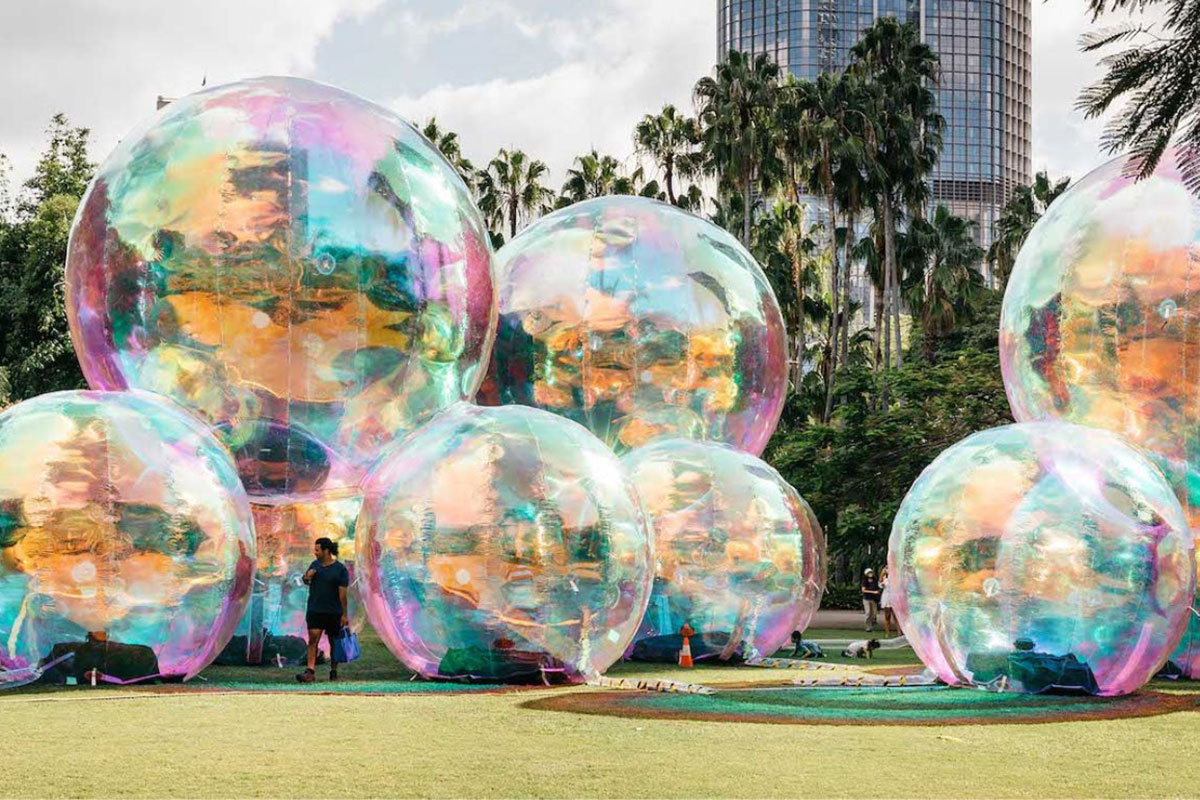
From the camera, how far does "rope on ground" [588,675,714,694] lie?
12.7 metres

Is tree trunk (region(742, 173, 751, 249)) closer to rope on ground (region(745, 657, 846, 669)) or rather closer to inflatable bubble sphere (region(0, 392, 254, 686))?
rope on ground (region(745, 657, 846, 669))

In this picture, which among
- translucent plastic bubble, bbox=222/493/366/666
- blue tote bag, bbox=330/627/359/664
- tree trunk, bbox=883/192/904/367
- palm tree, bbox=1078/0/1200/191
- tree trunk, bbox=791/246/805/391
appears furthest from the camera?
tree trunk, bbox=791/246/805/391

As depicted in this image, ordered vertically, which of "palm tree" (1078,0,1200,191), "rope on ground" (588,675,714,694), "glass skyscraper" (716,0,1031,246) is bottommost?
"rope on ground" (588,675,714,694)

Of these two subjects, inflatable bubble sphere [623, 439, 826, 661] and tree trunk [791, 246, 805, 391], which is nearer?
inflatable bubble sphere [623, 439, 826, 661]

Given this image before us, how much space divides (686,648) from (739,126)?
32112 millimetres

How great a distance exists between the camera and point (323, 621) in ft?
44.1

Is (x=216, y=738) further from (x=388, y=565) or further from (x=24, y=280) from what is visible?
(x=24, y=280)

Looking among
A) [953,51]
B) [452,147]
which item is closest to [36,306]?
[452,147]

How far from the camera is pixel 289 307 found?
13547 mm

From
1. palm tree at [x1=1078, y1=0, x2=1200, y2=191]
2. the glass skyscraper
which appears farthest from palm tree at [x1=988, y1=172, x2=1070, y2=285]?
the glass skyscraper

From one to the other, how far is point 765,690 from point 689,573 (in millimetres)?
2481

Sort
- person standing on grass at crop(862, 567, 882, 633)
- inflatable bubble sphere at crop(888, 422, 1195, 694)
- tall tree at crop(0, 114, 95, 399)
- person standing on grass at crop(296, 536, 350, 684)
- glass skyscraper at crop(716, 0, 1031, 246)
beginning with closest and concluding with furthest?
inflatable bubble sphere at crop(888, 422, 1195, 694), person standing on grass at crop(296, 536, 350, 684), person standing on grass at crop(862, 567, 882, 633), tall tree at crop(0, 114, 95, 399), glass skyscraper at crop(716, 0, 1031, 246)

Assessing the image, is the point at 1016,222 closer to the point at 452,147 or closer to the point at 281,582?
the point at 452,147

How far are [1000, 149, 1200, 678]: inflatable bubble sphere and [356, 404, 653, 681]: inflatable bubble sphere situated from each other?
462cm
